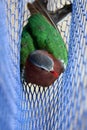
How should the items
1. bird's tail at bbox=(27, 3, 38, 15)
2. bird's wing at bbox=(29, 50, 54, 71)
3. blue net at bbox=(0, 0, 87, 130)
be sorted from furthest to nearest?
bird's tail at bbox=(27, 3, 38, 15)
bird's wing at bbox=(29, 50, 54, 71)
blue net at bbox=(0, 0, 87, 130)

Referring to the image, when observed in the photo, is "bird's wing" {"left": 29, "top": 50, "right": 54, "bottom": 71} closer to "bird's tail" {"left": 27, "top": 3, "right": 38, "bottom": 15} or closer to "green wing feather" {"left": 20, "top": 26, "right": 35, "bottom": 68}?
"green wing feather" {"left": 20, "top": 26, "right": 35, "bottom": 68}

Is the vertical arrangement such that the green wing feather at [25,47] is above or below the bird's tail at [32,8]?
below

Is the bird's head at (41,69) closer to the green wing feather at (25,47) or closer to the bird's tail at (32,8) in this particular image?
the green wing feather at (25,47)

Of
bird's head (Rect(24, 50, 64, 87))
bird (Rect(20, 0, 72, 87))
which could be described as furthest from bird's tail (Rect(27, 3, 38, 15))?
bird's head (Rect(24, 50, 64, 87))

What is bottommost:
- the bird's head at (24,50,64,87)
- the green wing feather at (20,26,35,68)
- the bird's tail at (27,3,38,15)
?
the bird's head at (24,50,64,87)

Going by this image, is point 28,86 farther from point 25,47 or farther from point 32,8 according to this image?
point 32,8

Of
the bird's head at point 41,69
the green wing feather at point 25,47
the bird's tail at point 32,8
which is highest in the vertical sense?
the bird's tail at point 32,8

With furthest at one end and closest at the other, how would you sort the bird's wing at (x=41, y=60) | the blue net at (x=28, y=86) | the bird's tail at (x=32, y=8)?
the bird's tail at (x=32, y=8) → the bird's wing at (x=41, y=60) → the blue net at (x=28, y=86)

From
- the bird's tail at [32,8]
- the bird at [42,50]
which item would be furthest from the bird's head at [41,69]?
the bird's tail at [32,8]
